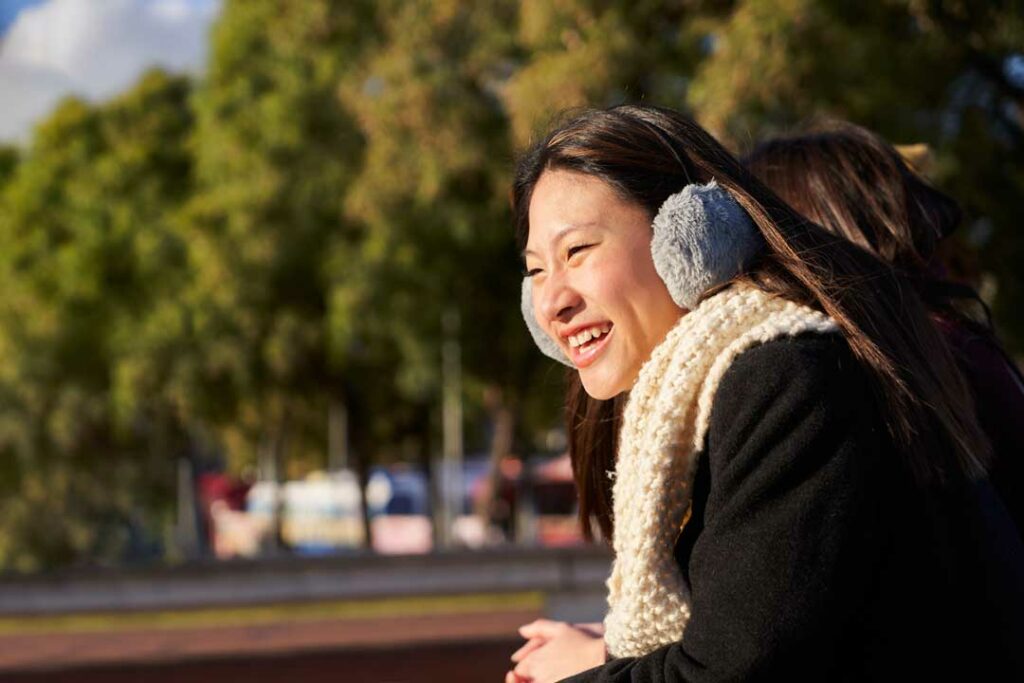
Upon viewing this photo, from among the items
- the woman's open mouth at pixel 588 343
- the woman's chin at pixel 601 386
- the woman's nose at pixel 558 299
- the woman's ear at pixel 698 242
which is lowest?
the woman's chin at pixel 601 386

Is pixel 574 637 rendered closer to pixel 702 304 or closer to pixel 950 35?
pixel 702 304

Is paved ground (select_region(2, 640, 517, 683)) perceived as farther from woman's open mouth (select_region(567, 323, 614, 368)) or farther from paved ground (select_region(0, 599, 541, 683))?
woman's open mouth (select_region(567, 323, 614, 368))

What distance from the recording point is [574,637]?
6.93 ft

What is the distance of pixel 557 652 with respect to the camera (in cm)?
211

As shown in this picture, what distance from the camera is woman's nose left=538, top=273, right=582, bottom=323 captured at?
198 centimetres

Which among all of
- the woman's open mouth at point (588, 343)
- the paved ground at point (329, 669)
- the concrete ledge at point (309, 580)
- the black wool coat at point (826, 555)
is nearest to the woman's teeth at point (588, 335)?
the woman's open mouth at point (588, 343)

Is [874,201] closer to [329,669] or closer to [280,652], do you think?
[329,669]

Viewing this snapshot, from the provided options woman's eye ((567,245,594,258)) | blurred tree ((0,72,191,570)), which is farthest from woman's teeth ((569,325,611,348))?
blurred tree ((0,72,191,570))

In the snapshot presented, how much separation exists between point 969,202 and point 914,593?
34.2ft

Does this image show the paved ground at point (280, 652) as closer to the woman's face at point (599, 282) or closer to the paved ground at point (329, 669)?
the paved ground at point (329, 669)

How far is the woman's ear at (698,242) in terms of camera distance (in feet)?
6.11

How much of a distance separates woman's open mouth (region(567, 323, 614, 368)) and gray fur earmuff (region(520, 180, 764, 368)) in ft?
0.39

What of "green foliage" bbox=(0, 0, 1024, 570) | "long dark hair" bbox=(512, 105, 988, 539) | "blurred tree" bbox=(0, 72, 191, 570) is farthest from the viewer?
"blurred tree" bbox=(0, 72, 191, 570)

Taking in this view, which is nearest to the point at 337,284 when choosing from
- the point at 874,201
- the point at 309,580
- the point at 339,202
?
the point at 339,202
